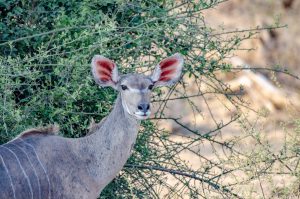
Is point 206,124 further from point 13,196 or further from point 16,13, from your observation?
point 13,196

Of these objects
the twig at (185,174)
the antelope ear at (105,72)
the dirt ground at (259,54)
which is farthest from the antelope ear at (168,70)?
the dirt ground at (259,54)

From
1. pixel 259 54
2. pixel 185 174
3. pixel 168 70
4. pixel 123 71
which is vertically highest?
pixel 259 54

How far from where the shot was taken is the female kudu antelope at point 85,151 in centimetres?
417

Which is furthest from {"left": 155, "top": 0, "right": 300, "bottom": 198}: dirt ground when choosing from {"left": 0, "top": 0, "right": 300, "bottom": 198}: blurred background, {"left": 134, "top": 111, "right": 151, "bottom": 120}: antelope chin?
{"left": 134, "top": 111, "right": 151, "bottom": 120}: antelope chin

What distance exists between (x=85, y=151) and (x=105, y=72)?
37 centimetres

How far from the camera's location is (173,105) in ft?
35.3

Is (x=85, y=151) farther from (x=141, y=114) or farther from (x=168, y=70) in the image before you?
(x=168, y=70)

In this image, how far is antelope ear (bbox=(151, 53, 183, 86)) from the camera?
15.0 ft

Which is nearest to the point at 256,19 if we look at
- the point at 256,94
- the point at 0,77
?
the point at 256,94

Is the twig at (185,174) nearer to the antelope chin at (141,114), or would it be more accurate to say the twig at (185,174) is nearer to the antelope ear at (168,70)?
the antelope ear at (168,70)

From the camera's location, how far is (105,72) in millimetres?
4543

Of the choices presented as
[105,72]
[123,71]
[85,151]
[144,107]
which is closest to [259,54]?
[123,71]

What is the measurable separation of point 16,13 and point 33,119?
736mm

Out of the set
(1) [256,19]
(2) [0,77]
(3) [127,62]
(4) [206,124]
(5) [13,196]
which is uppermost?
(1) [256,19]
